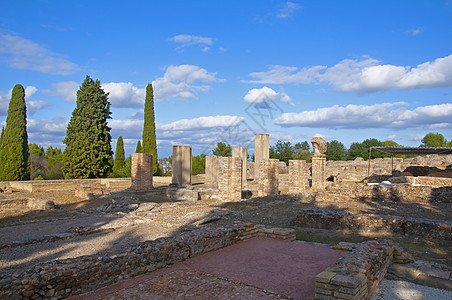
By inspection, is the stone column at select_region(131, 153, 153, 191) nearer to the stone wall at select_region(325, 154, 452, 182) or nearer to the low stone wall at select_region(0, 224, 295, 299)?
the low stone wall at select_region(0, 224, 295, 299)

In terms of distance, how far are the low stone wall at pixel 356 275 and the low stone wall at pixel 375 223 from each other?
10.1ft

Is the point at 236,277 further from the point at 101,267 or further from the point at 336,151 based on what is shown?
the point at 336,151

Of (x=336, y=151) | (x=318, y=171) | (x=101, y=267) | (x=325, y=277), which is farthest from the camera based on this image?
(x=336, y=151)

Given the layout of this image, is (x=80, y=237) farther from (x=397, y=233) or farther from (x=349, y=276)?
(x=397, y=233)

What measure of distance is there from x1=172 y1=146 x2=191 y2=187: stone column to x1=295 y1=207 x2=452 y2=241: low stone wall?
11.0 m

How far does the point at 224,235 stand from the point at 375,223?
4438 millimetres

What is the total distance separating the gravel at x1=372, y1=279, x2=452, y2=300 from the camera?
4.45m

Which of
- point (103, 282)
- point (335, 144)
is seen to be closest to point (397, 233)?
point (103, 282)

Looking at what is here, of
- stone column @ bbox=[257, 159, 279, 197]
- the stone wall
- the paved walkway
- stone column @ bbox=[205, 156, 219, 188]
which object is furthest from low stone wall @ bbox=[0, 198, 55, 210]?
the stone wall

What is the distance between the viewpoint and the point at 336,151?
158 ft

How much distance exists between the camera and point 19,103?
2386 cm

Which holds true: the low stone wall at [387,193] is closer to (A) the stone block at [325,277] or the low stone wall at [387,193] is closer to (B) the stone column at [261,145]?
(B) the stone column at [261,145]

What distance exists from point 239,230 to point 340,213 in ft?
11.9

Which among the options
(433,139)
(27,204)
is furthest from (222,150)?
(433,139)
